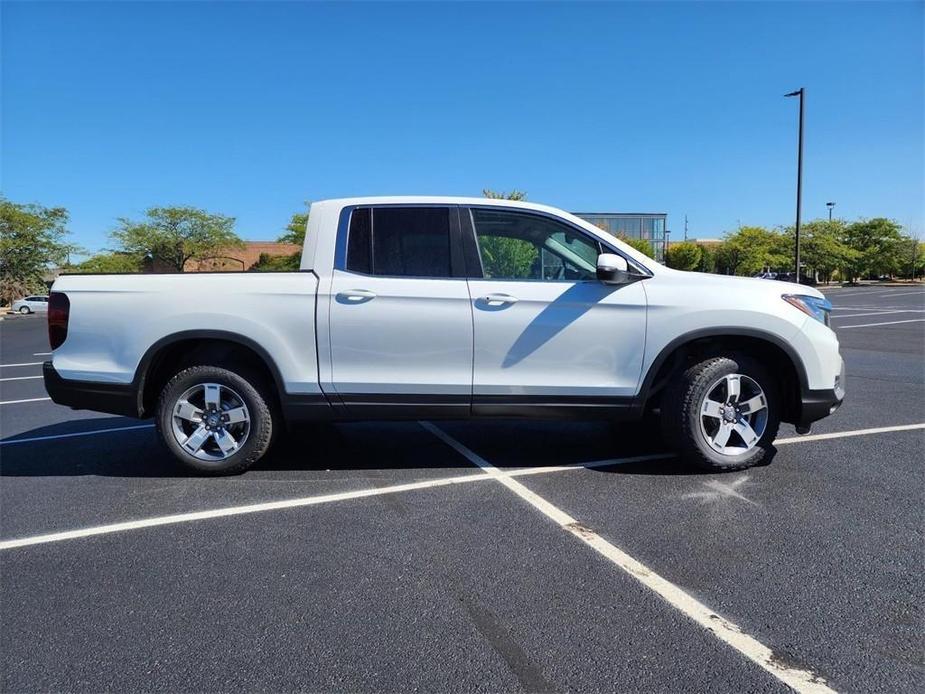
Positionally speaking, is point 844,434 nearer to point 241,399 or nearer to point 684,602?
point 684,602

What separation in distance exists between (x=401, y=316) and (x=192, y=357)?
1.56 meters

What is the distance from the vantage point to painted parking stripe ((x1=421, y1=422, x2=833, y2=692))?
85.0 inches

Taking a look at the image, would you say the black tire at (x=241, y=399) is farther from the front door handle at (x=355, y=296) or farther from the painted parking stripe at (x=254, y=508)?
the front door handle at (x=355, y=296)

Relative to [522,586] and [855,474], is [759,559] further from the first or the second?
[855,474]

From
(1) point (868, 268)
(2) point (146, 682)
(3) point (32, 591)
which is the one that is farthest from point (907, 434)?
(1) point (868, 268)

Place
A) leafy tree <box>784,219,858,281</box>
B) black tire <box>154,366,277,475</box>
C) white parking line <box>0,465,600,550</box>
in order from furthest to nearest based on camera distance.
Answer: leafy tree <box>784,219,858,281</box> < black tire <box>154,366,277,475</box> < white parking line <box>0,465,600,550</box>


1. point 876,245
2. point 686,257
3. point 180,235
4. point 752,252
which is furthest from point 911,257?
point 180,235

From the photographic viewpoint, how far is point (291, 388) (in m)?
4.21

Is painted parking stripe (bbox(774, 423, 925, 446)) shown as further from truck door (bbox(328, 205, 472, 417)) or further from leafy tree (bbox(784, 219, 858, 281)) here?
leafy tree (bbox(784, 219, 858, 281))

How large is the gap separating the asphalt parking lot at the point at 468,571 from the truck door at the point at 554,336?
575mm

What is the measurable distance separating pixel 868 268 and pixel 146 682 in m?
86.0

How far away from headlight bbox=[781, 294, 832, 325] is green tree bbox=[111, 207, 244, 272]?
6429cm

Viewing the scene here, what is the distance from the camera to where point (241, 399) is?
430cm

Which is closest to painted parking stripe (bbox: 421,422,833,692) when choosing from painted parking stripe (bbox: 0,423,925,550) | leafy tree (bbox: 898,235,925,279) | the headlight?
painted parking stripe (bbox: 0,423,925,550)
